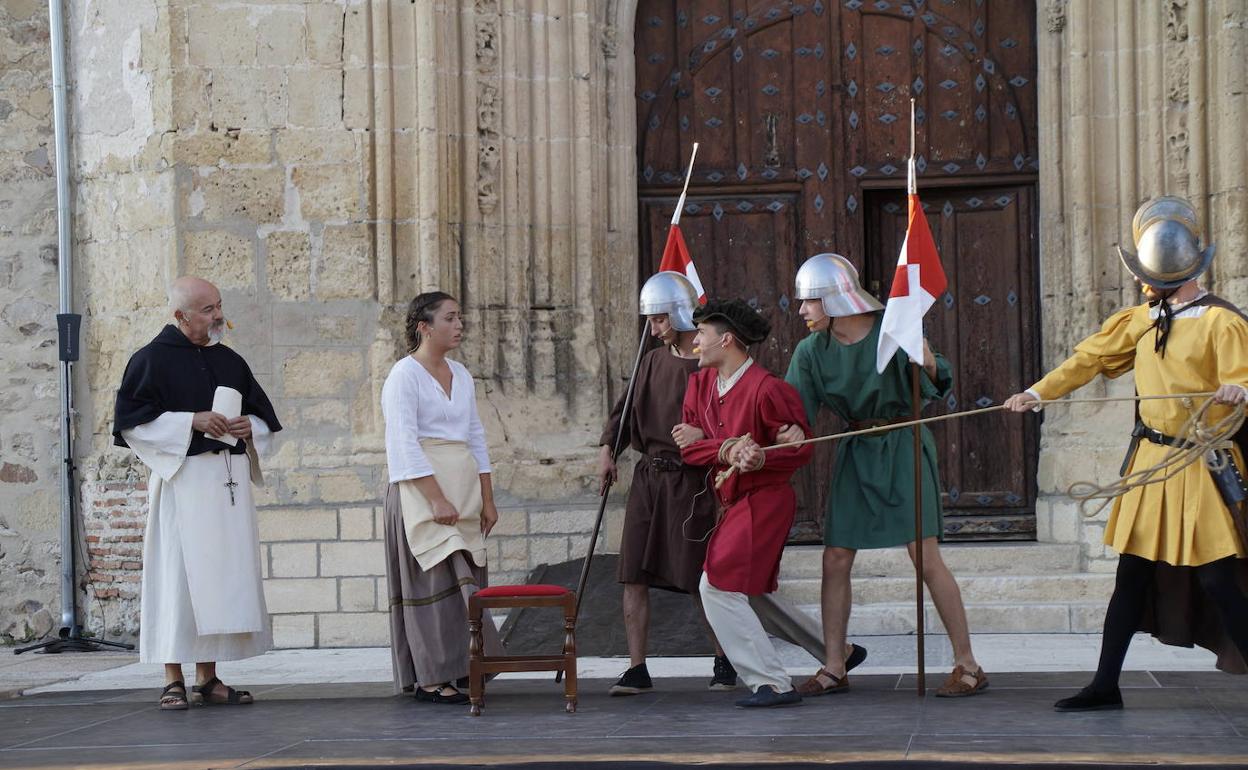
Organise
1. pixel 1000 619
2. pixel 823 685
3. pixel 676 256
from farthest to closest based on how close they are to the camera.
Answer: pixel 1000 619 < pixel 676 256 < pixel 823 685

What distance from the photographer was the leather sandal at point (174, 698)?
7.31m

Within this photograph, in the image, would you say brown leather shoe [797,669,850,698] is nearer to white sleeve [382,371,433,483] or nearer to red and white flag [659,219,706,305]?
white sleeve [382,371,433,483]

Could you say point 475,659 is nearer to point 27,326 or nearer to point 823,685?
point 823,685

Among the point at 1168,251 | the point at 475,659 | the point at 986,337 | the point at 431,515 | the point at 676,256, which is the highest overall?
the point at 676,256

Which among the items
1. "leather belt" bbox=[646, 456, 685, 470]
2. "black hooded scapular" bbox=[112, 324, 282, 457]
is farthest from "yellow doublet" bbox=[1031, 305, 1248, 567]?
"black hooded scapular" bbox=[112, 324, 282, 457]

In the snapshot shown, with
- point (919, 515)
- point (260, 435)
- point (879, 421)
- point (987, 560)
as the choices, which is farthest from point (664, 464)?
point (987, 560)

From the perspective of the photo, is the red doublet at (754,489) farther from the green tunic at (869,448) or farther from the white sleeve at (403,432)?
the white sleeve at (403,432)

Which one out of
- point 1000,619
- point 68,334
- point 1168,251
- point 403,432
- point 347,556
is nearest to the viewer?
point 1168,251

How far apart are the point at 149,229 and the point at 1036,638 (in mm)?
5473

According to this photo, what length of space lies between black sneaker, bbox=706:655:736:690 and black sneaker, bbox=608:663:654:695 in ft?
0.92

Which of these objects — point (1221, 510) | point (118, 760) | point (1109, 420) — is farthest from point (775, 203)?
point (118, 760)

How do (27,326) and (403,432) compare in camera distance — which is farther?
(27,326)

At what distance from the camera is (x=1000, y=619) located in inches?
351

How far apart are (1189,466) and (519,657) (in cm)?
264
